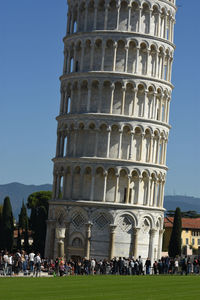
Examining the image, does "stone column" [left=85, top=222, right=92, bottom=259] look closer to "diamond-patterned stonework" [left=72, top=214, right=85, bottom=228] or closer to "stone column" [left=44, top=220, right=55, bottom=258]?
"diamond-patterned stonework" [left=72, top=214, right=85, bottom=228]

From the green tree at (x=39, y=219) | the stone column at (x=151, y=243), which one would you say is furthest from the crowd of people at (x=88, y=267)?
the green tree at (x=39, y=219)

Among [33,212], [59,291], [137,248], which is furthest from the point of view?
[33,212]

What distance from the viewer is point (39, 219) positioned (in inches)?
3971

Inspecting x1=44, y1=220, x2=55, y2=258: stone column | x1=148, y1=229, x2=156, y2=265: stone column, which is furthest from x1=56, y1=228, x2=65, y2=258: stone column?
x1=148, y1=229, x2=156, y2=265: stone column

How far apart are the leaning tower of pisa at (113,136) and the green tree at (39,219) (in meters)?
24.0

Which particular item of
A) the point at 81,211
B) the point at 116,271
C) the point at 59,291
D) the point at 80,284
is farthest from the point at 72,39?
the point at 59,291

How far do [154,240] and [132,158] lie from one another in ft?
28.2

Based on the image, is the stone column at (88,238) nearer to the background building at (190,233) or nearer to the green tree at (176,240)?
the green tree at (176,240)

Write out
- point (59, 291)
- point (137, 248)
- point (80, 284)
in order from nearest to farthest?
1. point (59, 291)
2. point (80, 284)
3. point (137, 248)

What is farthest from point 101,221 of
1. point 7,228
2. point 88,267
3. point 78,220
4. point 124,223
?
point 7,228

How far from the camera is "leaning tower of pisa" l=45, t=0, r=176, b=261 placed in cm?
7081

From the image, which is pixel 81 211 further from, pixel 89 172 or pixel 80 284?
pixel 80 284

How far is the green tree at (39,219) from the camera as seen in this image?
322ft

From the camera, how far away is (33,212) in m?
114
